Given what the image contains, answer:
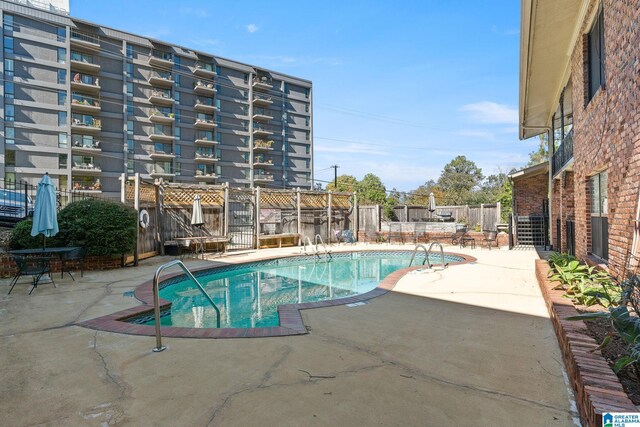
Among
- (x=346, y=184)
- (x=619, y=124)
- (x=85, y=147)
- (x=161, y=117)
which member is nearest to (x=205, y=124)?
(x=161, y=117)

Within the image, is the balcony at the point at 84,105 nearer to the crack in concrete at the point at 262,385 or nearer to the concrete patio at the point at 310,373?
the concrete patio at the point at 310,373

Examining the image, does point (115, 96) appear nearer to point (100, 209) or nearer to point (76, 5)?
point (76, 5)

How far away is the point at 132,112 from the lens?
1468 inches

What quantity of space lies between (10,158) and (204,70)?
2101 centimetres

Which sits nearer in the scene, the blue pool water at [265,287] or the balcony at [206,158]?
the blue pool water at [265,287]

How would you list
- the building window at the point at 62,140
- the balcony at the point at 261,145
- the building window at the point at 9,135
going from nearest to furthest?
the building window at the point at 9,135
the building window at the point at 62,140
the balcony at the point at 261,145

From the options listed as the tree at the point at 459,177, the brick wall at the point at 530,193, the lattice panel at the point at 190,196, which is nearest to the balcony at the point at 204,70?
the tree at the point at 459,177

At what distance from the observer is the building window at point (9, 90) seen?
30.8 meters

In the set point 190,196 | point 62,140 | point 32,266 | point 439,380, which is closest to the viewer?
point 439,380

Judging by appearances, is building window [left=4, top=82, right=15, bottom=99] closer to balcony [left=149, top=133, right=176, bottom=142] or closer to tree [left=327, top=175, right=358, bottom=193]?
balcony [left=149, top=133, right=176, bottom=142]

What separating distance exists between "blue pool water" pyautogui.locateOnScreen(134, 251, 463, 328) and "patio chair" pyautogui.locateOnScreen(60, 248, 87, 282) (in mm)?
2051

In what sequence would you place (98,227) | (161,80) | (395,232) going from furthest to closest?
(161,80) < (395,232) < (98,227)

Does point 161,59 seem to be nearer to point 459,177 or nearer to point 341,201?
point 341,201

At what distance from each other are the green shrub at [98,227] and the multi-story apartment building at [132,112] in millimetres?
25605
